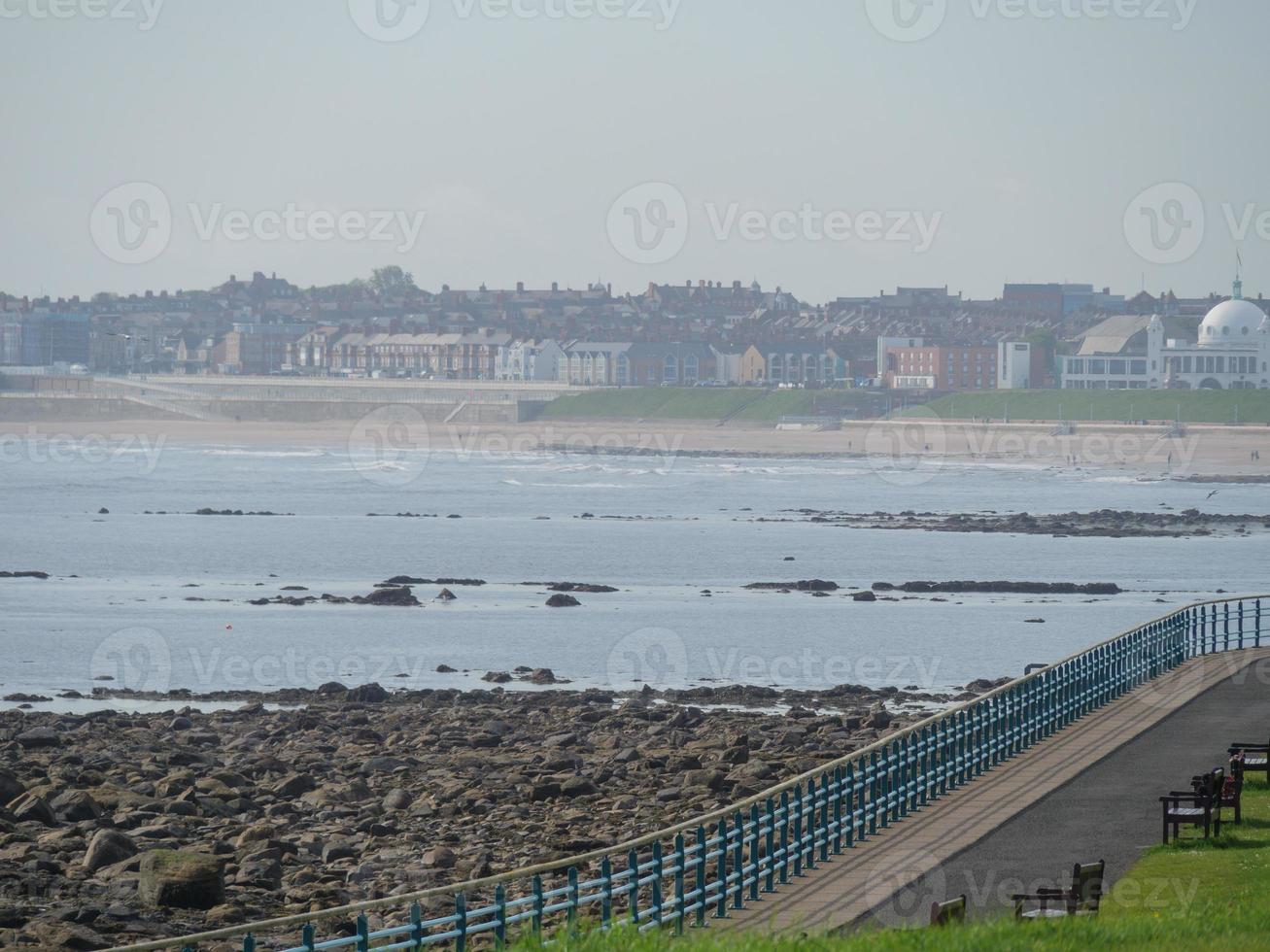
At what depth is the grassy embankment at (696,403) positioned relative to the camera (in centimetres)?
15650

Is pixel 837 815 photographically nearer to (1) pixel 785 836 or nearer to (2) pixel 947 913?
(1) pixel 785 836

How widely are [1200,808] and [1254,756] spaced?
3.40 meters

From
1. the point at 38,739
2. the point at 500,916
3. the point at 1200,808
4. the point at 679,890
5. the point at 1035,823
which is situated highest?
the point at 500,916

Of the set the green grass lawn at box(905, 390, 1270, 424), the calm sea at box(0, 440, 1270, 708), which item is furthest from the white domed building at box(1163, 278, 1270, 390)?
the calm sea at box(0, 440, 1270, 708)

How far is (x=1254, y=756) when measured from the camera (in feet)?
63.0

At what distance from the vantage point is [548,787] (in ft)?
74.5

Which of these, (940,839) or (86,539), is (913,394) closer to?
(86,539)

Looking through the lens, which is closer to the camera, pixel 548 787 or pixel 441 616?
pixel 548 787

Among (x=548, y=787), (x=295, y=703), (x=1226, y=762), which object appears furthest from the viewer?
(x=295, y=703)

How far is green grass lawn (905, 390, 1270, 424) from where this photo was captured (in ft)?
454

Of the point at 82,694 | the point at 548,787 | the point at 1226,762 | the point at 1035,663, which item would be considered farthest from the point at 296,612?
the point at 1226,762

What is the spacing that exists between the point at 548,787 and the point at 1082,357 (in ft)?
471

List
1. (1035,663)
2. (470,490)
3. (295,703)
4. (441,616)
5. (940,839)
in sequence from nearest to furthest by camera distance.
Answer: (940,839), (295,703), (1035,663), (441,616), (470,490)

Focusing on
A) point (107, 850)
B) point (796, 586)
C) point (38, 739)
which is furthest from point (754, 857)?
point (796, 586)
